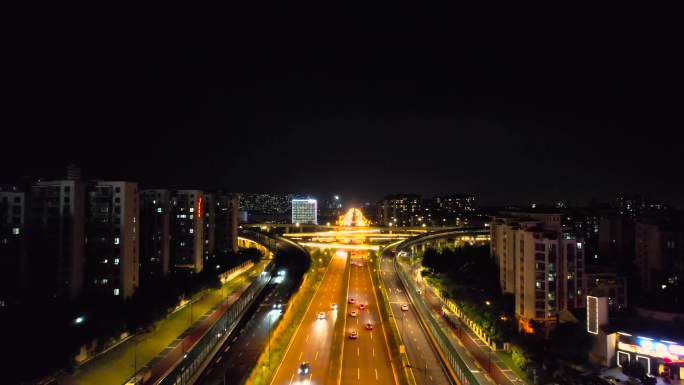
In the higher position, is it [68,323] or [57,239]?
[57,239]

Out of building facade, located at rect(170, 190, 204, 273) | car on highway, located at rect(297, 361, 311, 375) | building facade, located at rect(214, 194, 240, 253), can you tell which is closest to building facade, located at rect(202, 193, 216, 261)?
building facade, located at rect(214, 194, 240, 253)

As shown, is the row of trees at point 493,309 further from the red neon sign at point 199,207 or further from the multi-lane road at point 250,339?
the red neon sign at point 199,207

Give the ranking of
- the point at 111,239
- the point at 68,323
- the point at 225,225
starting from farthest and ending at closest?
the point at 225,225, the point at 111,239, the point at 68,323

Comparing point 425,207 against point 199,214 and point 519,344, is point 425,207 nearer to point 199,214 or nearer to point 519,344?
point 199,214

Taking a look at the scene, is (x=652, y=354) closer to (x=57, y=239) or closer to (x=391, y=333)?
(x=391, y=333)

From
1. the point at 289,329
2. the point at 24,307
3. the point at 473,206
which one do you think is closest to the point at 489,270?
the point at 289,329

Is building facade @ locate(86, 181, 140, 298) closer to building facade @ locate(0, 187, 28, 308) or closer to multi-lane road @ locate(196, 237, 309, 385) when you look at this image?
building facade @ locate(0, 187, 28, 308)

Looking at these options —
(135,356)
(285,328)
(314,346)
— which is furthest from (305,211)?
(135,356)
